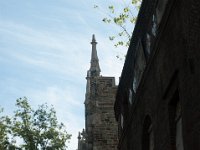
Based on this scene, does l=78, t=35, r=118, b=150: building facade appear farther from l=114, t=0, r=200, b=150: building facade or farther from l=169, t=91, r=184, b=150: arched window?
l=169, t=91, r=184, b=150: arched window

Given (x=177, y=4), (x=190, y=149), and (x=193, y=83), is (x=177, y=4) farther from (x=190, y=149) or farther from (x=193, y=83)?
(x=190, y=149)

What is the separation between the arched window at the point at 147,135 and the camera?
13539 mm

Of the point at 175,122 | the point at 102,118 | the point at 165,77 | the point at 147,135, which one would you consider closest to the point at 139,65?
the point at 147,135

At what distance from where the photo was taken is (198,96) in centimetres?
868

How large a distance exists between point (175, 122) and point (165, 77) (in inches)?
42.3

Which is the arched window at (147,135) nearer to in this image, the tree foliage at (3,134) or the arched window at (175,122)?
the arched window at (175,122)

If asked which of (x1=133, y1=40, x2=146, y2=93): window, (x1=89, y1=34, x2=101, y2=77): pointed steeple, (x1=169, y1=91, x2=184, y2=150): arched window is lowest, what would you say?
(x1=169, y1=91, x2=184, y2=150): arched window

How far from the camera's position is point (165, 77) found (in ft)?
36.7

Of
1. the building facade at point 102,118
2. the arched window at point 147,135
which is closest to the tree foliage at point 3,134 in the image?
the building facade at point 102,118

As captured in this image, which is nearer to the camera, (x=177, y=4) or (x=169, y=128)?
(x=177, y=4)

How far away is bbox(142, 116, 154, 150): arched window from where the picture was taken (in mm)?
13539

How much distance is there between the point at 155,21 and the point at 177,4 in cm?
241

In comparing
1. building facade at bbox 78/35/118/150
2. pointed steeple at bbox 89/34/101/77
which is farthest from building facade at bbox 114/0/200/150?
pointed steeple at bbox 89/34/101/77

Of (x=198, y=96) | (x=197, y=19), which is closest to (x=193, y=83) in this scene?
(x=198, y=96)
